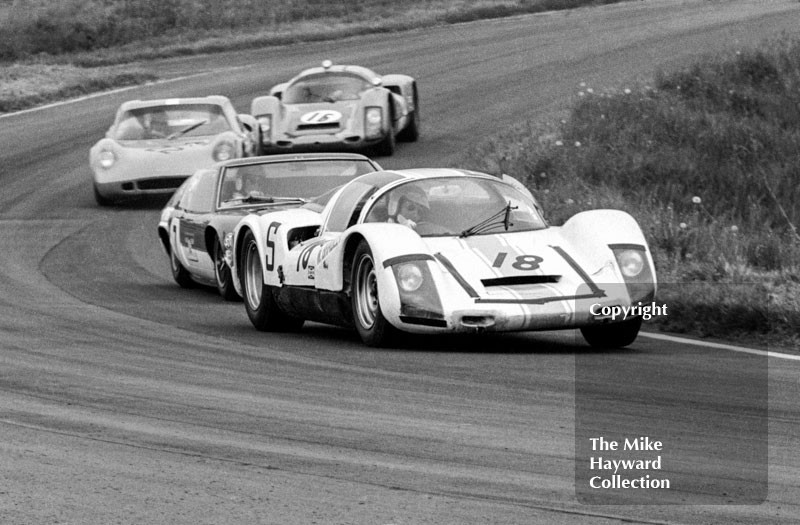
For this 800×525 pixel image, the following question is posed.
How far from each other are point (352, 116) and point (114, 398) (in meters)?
14.1

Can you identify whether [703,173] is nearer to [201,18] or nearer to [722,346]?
[722,346]

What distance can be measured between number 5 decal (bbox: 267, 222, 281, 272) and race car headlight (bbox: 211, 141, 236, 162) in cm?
812

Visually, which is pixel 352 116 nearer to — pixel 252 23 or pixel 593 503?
pixel 593 503

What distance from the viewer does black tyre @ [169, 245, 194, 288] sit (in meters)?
13.3

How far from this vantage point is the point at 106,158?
18844 millimetres

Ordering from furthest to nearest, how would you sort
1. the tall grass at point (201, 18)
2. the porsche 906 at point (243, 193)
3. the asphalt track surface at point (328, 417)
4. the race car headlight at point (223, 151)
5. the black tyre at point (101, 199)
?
the tall grass at point (201, 18) → the black tyre at point (101, 199) → the race car headlight at point (223, 151) → the porsche 906 at point (243, 193) → the asphalt track surface at point (328, 417)

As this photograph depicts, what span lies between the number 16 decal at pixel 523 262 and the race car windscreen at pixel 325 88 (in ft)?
42.1

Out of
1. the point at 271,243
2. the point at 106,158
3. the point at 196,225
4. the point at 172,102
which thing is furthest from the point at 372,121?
the point at 271,243

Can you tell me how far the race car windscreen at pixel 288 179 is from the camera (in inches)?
499

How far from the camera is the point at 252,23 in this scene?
1587 inches

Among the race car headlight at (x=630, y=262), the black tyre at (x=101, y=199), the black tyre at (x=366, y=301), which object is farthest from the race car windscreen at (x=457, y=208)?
the black tyre at (x=101, y=199)

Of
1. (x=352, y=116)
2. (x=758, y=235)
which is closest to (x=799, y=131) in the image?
(x=352, y=116)

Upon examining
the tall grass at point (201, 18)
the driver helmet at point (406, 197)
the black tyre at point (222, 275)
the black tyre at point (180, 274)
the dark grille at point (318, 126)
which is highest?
the driver helmet at point (406, 197)

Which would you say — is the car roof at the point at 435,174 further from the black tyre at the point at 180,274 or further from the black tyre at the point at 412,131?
the black tyre at the point at 412,131
